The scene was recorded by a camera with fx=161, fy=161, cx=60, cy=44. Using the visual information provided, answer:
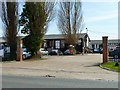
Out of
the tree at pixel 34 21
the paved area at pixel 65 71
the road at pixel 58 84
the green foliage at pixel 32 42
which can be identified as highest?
the tree at pixel 34 21

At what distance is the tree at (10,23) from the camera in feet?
81.4

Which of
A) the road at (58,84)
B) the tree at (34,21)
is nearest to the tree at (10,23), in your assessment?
the tree at (34,21)

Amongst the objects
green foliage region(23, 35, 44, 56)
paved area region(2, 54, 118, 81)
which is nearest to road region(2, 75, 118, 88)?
paved area region(2, 54, 118, 81)

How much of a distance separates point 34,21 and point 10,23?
380 centimetres

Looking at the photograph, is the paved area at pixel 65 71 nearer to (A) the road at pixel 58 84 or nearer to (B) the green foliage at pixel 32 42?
(A) the road at pixel 58 84

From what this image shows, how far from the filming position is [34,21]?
24328mm

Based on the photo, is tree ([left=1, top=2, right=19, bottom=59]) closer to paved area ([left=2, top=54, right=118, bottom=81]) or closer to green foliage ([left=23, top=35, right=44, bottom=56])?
green foliage ([left=23, top=35, right=44, bottom=56])

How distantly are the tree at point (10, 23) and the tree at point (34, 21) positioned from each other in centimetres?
130

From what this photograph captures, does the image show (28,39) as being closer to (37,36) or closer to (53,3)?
(37,36)

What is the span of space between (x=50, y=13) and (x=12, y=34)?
6.79 m

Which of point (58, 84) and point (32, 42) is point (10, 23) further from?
point (58, 84)

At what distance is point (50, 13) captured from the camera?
25.8 metres

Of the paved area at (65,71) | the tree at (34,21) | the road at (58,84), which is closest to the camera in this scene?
the road at (58,84)

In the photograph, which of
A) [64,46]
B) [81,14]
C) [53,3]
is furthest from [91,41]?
[53,3]
